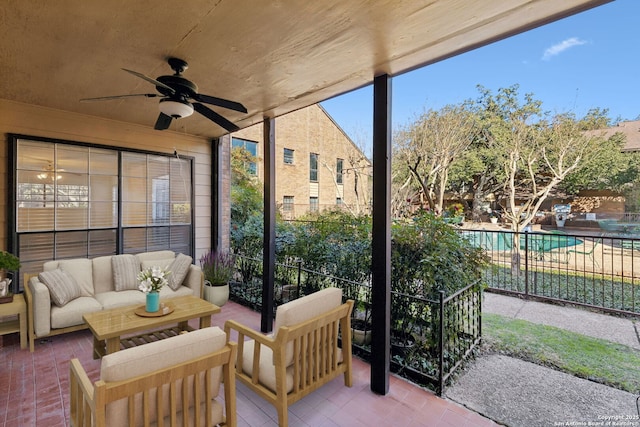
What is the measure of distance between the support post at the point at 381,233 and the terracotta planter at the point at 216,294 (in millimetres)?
2912

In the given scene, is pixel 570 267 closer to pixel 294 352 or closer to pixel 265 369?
pixel 294 352

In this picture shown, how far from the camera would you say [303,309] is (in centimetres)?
215

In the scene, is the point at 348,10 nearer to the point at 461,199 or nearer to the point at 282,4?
the point at 282,4

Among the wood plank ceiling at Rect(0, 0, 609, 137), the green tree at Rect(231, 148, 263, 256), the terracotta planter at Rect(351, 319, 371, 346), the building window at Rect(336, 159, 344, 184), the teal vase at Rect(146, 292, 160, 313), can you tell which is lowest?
the terracotta planter at Rect(351, 319, 371, 346)

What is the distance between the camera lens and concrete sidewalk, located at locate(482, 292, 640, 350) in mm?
3584

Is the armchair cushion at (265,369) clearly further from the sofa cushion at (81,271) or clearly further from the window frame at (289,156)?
the window frame at (289,156)

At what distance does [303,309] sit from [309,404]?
33.2 inches

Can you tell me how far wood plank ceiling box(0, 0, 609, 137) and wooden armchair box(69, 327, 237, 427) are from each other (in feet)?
6.47

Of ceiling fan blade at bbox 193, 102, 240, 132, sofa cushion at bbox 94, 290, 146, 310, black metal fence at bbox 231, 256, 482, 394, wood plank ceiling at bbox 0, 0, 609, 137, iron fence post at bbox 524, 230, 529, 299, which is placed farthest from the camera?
iron fence post at bbox 524, 230, 529, 299

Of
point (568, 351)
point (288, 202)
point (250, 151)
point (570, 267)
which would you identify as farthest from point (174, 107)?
point (288, 202)

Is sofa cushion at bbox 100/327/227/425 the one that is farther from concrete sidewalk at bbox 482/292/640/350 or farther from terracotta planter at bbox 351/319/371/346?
concrete sidewalk at bbox 482/292/640/350

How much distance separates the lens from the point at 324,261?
3.86m

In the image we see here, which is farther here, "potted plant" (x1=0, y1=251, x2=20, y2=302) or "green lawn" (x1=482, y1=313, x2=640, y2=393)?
"potted plant" (x1=0, y1=251, x2=20, y2=302)

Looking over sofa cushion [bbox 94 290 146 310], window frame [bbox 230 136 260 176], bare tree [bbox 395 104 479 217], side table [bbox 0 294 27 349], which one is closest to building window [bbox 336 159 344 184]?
window frame [bbox 230 136 260 176]
